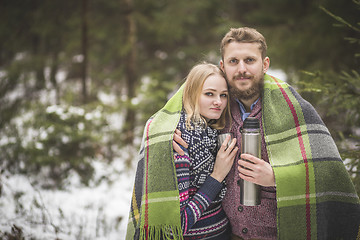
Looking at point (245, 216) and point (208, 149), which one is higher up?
point (208, 149)

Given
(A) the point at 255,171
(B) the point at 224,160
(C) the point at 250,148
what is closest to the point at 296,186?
(A) the point at 255,171

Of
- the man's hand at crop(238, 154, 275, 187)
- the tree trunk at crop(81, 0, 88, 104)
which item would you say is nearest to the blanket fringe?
the man's hand at crop(238, 154, 275, 187)

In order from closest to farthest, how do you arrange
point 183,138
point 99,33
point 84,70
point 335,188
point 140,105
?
1. point 335,188
2. point 183,138
3. point 140,105
4. point 84,70
5. point 99,33

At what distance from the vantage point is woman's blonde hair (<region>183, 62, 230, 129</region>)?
86.4 inches

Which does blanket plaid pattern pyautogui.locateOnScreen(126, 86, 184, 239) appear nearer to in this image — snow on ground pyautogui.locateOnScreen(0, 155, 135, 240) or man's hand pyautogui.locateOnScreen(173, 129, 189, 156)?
man's hand pyautogui.locateOnScreen(173, 129, 189, 156)

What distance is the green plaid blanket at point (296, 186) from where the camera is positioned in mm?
1972

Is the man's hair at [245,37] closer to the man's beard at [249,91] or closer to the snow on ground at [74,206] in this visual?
the man's beard at [249,91]

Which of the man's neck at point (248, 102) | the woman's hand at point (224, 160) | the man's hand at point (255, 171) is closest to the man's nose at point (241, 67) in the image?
the man's neck at point (248, 102)

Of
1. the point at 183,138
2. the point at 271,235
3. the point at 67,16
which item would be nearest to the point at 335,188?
the point at 271,235

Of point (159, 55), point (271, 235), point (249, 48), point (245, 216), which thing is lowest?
point (271, 235)

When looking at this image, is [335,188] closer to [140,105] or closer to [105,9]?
[140,105]

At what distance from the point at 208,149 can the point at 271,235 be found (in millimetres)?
756

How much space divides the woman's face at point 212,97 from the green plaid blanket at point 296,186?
310 millimetres

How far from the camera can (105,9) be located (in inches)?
325
